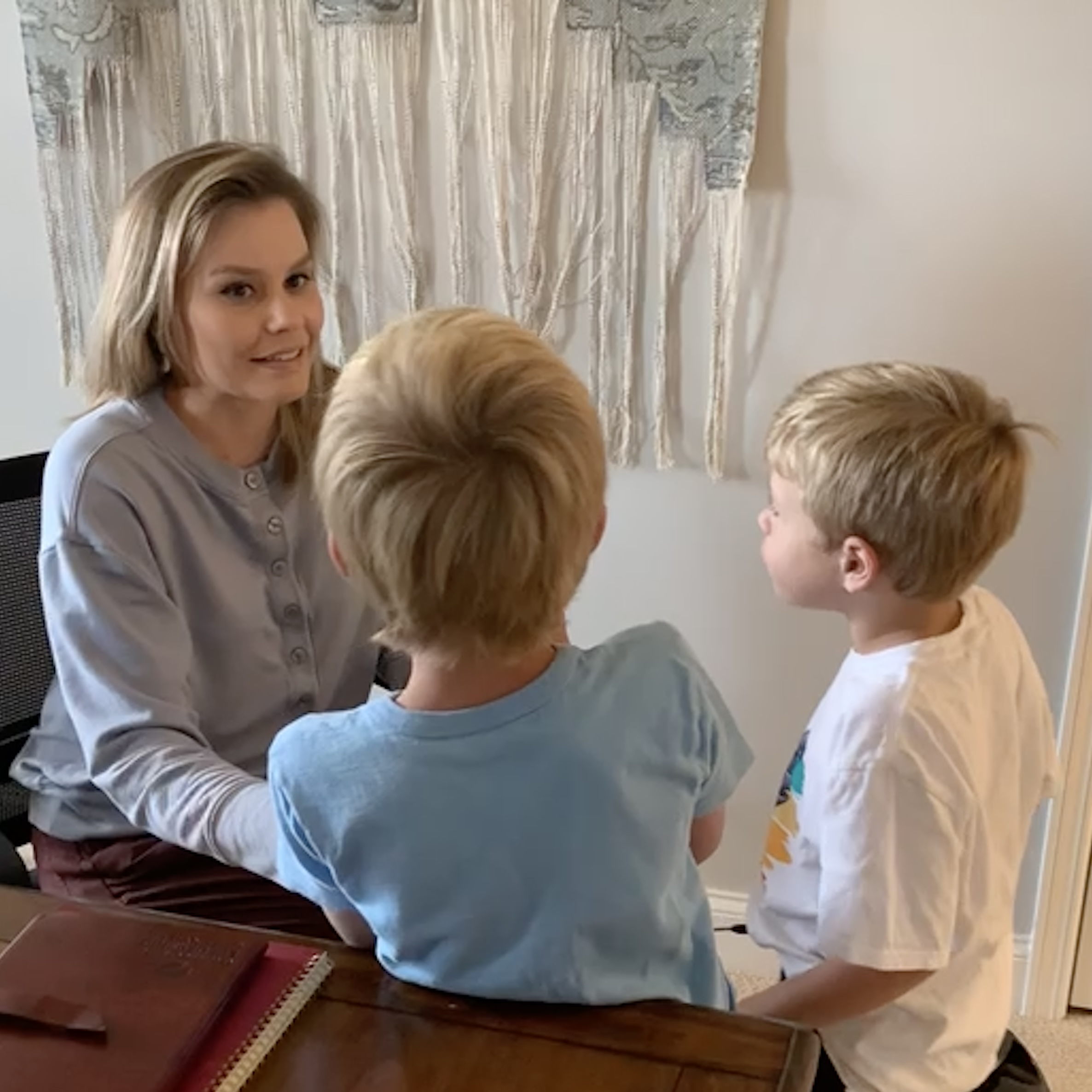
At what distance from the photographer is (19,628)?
61.6 inches

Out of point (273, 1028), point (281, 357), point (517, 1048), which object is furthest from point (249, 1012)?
point (281, 357)

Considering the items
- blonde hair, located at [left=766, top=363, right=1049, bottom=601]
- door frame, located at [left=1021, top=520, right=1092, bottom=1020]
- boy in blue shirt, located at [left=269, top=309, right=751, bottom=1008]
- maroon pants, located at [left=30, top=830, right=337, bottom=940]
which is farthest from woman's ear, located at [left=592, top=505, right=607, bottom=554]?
door frame, located at [left=1021, top=520, right=1092, bottom=1020]

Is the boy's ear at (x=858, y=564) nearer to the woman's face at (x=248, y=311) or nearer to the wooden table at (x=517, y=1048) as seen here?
the wooden table at (x=517, y=1048)

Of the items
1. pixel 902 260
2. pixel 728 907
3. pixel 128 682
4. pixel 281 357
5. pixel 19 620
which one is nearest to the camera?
pixel 128 682

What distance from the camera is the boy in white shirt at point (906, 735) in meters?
1.13

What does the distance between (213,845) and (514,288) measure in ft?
2.76

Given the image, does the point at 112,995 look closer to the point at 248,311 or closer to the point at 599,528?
the point at 599,528

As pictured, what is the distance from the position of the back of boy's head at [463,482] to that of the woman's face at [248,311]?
549 mm

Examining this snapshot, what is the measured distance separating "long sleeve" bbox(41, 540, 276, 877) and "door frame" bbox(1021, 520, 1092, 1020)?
1.07 meters

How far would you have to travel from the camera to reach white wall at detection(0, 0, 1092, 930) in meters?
1.58

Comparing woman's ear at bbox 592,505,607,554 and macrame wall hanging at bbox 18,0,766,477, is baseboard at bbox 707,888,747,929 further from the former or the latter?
woman's ear at bbox 592,505,607,554

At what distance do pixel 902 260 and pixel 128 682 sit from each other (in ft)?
3.37

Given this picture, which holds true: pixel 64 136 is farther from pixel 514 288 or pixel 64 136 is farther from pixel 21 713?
pixel 21 713

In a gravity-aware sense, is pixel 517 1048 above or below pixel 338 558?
below
